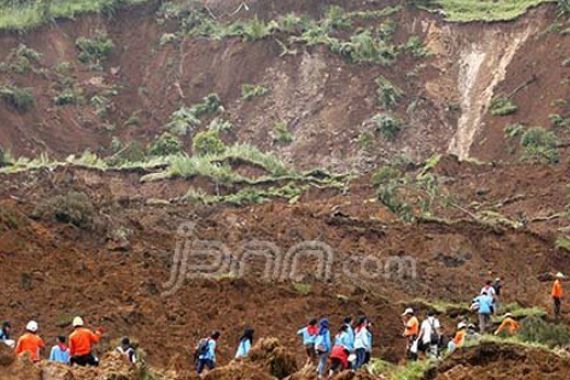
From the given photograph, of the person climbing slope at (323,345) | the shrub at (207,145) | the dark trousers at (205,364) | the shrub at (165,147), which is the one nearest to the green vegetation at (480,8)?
the shrub at (207,145)

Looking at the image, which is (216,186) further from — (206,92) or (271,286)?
(271,286)

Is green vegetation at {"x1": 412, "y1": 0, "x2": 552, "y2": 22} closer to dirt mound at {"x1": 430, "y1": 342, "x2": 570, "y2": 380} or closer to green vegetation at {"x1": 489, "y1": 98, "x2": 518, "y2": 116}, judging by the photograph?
green vegetation at {"x1": 489, "y1": 98, "x2": 518, "y2": 116}

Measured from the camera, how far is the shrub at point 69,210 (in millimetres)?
27031

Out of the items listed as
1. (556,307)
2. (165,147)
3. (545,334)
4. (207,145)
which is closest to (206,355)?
(545,334)

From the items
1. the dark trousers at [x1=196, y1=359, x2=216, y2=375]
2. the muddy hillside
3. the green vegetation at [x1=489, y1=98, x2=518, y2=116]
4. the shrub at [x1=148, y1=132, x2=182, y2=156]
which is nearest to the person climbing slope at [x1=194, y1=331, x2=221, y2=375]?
the dark trousers at [x1=196, y1=359, x2=216, y2=375]

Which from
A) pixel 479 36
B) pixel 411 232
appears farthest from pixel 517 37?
pixel 411 232

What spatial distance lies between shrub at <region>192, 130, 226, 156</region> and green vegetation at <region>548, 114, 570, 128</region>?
11561mm

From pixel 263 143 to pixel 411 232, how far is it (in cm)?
1641

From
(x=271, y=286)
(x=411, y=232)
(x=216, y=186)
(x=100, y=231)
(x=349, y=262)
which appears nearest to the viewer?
(x=271, y=286)

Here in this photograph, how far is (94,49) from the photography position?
55.3 metres

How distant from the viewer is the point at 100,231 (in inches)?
1076

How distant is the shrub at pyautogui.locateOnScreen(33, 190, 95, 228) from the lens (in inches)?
1064

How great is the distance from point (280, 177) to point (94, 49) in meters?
16.7

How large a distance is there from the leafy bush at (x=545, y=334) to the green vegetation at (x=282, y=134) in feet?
89.7
